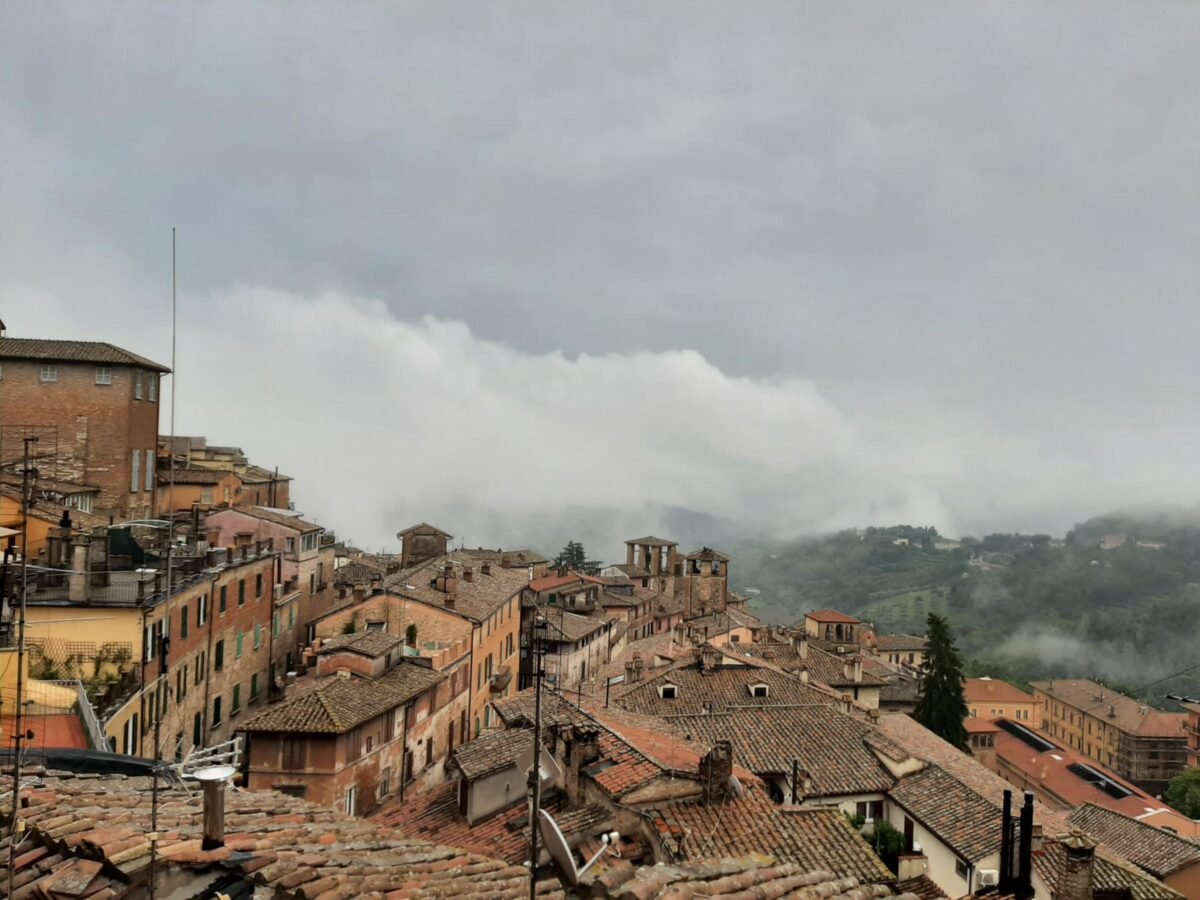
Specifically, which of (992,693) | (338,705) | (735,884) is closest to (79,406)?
(338,705)

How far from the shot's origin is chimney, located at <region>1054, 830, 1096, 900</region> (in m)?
13.3

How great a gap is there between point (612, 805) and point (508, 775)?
3.85 metres

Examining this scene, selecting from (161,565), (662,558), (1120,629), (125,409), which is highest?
(125,409)

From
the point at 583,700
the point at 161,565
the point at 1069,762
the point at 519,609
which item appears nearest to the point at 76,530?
the point at 161,565

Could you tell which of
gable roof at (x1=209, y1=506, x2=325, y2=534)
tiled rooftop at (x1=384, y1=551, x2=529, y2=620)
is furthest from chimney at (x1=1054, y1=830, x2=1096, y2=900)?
gable roof at (x1=209, y1=506, x2=325, y2=534)

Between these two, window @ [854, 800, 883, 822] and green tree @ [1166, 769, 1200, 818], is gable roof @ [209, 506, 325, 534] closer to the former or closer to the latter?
window @ [854, 800, 883, 822]

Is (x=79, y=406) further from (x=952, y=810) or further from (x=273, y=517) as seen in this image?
(x=952, y=810)

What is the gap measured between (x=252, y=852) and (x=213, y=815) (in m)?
0.48

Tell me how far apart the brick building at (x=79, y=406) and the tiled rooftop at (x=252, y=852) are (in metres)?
30.7

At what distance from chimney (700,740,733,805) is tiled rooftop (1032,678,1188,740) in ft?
262

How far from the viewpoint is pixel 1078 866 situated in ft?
43.9

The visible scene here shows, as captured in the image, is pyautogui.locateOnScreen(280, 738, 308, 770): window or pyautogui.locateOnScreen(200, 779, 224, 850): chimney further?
pyautogui.locateOnScreen(280, 738, 308, 770): window

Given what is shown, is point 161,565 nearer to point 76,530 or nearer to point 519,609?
point 76,530

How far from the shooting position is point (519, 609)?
45438mm
